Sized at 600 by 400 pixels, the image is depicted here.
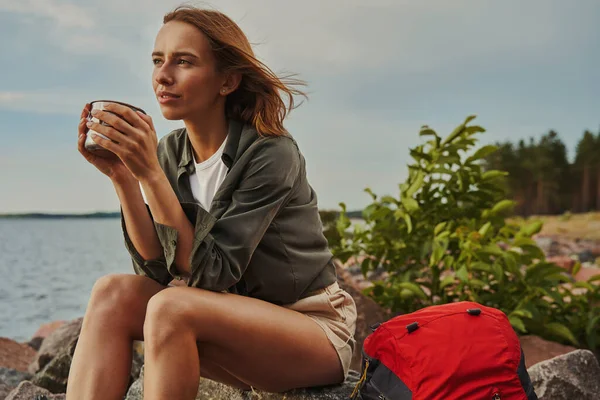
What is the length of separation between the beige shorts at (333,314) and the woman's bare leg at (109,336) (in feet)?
1.69

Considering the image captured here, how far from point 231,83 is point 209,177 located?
33 cm

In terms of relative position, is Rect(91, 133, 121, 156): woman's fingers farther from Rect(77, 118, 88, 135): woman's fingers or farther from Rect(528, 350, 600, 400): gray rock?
Rect(528, 350, 600, 400): gray rock

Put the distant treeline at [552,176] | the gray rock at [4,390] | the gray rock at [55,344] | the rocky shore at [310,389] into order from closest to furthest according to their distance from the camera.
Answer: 1. the rocky shore at [310,389]
2. the gray rock at [4,390]
3. the gray rock at [55,344]
4. the distant treeline at [552,176]

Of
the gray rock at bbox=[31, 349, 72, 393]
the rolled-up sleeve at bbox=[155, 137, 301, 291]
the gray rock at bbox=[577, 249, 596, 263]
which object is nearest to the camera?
the rolled-up sleeve at bbox=[155, 137, 301, 291]

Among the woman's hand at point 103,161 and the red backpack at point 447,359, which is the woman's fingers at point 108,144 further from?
the red backpack at point 447,359

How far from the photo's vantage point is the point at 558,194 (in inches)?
744

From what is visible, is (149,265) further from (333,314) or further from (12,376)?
(12,376)

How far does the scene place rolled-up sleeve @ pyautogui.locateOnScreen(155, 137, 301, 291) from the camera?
78.8 inches

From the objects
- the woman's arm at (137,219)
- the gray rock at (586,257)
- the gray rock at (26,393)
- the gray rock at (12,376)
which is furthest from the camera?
the gray rock at (586,257)

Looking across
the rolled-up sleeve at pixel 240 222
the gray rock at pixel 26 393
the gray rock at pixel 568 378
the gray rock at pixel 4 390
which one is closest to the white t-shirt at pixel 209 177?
the rolled-up sleeve at pixel 240 222

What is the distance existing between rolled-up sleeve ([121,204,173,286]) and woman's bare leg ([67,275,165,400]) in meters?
0.03

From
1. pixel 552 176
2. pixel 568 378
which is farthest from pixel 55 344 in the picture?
pixel 552 176

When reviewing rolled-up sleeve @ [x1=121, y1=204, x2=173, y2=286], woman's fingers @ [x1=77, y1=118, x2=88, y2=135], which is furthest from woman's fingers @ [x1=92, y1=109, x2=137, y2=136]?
rolled-up sleeve @ [x1=121, y1=204, x2=173, y2=286]

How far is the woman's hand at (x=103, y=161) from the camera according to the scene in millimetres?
2047
